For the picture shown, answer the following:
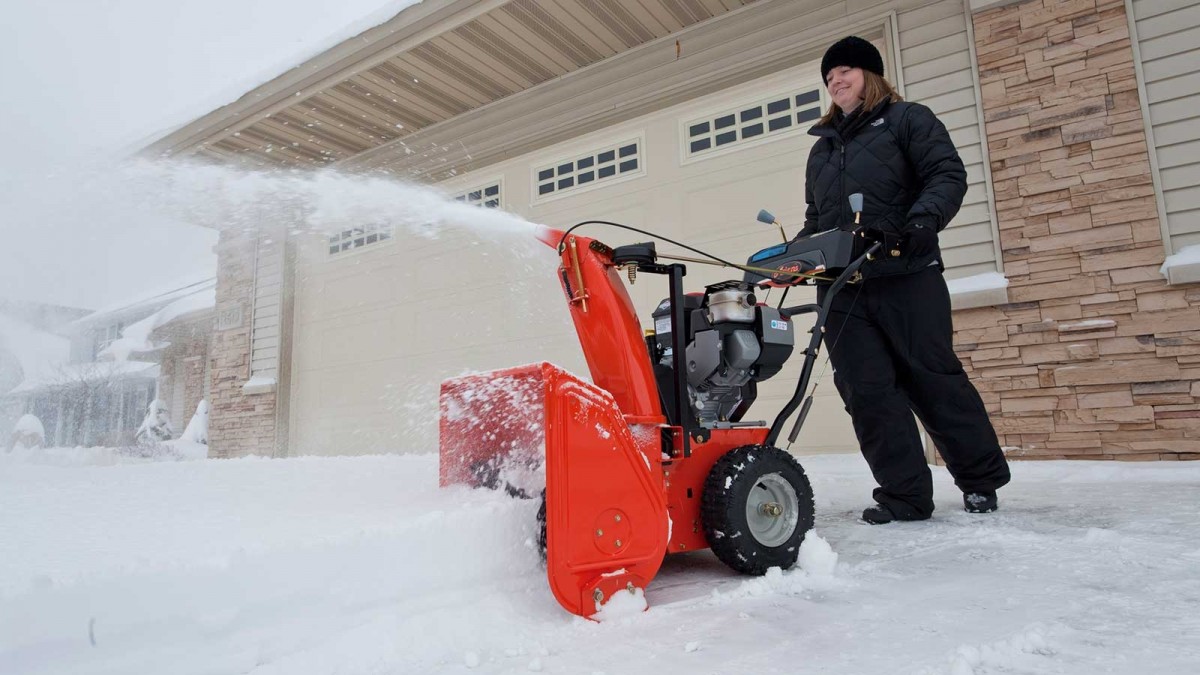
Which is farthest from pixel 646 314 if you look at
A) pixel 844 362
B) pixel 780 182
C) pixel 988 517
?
pixel 988 517

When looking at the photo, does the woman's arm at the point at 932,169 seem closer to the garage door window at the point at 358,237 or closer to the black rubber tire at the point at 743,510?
the black rubber tire at the point at 743,510

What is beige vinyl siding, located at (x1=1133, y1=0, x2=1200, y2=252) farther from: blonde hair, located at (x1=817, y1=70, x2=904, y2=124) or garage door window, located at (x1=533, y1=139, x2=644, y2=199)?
garage door window, located at (x1=533, y1=139, x2=644, y2=199)

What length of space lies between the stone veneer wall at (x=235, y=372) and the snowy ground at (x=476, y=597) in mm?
6096

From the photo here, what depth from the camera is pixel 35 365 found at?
4402 millimetres

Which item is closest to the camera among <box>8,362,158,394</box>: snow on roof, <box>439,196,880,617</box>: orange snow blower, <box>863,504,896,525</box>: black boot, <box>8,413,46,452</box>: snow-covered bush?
<box>439,196,880,617</box>: orange snow blower

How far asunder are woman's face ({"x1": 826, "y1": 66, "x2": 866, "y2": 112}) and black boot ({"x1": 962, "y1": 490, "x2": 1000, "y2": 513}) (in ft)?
5.06

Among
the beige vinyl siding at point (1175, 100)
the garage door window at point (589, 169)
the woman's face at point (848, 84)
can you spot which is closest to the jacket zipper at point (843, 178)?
the woman's face at point (848, 84)

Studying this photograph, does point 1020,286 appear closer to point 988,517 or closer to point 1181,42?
point 1181,42

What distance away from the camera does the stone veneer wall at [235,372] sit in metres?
7.83

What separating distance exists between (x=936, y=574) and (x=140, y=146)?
8.32 metres

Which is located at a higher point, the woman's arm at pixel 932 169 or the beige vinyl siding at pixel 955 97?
the beige vinyl siding at pixel 955 97

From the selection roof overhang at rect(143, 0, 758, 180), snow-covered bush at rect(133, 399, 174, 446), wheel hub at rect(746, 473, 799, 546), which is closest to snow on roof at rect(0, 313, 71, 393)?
roof overhang at rect(143, 0, 758, 180)

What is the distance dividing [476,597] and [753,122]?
4666mm

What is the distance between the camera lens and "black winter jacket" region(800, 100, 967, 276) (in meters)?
2.41
